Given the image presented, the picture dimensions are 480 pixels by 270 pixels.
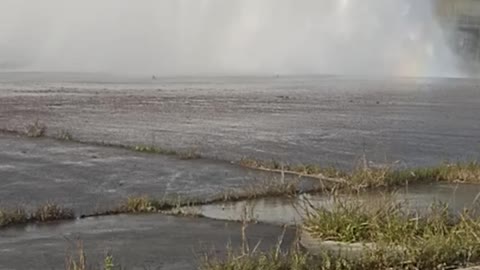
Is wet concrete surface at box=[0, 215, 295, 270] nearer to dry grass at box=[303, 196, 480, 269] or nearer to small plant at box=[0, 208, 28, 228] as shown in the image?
small plant at box=[0, 208, 28, 228]

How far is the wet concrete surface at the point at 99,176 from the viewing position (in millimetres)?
15660

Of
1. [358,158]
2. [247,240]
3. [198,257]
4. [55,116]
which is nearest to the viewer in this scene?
[198,257]

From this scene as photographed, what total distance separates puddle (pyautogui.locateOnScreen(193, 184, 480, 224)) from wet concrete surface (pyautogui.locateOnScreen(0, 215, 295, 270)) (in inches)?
25.4

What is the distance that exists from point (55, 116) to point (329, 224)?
23.1 meters

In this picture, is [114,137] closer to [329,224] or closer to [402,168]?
[402,168]

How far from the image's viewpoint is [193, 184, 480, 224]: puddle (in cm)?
1405

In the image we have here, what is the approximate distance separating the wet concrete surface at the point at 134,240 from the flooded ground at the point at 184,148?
0.9 inches

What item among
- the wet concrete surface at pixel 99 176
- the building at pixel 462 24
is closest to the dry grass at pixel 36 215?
the wet concrete surface at pixel 99 176

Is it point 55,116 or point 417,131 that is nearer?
Result: point 417,131

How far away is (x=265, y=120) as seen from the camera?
3356 centimetres

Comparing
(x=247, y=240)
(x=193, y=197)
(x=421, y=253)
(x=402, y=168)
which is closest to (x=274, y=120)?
(x=402, y=168)

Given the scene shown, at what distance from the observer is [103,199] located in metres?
15.5

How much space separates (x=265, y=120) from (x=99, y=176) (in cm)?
1585

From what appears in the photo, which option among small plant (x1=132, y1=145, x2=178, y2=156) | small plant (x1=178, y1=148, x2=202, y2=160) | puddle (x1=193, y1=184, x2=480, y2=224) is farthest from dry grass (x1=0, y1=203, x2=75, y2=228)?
small plant (x1=132, y1=145, x2=178, y2=156)
